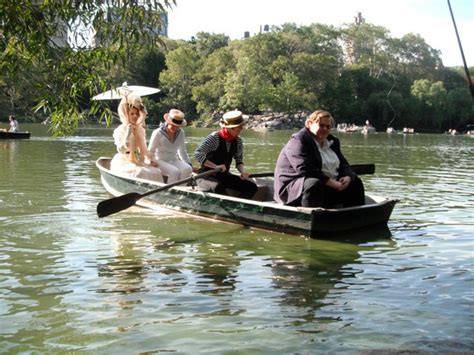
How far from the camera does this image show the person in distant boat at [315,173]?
24.0 ft

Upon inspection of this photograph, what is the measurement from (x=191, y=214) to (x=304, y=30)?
76.5 m

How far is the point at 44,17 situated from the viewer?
4.65 meters

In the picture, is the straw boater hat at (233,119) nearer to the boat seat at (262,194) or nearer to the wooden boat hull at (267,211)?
the wooden boat hull at (267,211)

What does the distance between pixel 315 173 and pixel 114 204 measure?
2.49 meters

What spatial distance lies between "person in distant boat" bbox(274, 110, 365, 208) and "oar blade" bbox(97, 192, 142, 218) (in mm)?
1820

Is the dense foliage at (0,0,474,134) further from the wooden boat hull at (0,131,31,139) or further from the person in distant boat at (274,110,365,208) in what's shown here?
the person in distant boat at (274,110,365,208)

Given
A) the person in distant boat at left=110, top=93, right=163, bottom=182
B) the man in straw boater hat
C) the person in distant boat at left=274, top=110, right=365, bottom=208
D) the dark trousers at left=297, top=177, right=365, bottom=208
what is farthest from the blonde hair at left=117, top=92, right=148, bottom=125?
the dark trousers at left=297, top=177, right=365, bottom=208

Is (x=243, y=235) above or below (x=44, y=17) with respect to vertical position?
below

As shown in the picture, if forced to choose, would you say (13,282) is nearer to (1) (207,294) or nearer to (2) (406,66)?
(1) (207,294)

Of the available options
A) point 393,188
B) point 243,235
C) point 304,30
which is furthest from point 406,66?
point 243,235

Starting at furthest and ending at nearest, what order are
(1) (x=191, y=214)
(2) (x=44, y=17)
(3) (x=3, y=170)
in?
1. (3) (x=3, y=170)
2. (1) (x=191, y=214)
3. (2) (x=44, y=17)

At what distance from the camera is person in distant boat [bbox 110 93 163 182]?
30.1 ft

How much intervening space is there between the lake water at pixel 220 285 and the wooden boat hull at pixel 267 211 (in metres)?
0.14

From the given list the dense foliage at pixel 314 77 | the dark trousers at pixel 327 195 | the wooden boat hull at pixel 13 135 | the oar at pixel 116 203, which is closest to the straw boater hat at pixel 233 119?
the oar at pixel 116 203
